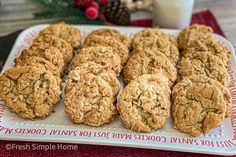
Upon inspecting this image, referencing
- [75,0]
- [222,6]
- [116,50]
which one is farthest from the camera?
[222,6]

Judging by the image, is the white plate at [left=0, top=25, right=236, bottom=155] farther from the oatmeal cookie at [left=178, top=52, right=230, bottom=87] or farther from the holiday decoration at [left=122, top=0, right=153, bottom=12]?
the holiday decoration at [left=122, top=0, right=153, bottom=12]

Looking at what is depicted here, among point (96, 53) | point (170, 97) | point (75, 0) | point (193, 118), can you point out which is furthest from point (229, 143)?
point (75, 0)

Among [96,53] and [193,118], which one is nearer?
[193,118]

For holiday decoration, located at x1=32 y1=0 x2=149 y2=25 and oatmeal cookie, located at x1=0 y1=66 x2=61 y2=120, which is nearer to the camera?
oatmeal cookie, located at x1=0 y1=66 x2=61 y2=120

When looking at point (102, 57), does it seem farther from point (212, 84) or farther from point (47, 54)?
point (212, 84)

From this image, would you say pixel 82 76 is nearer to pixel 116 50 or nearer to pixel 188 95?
pixel 116 50

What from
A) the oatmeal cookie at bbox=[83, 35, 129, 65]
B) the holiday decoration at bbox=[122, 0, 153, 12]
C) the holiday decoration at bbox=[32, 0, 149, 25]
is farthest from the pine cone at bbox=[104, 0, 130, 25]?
the oatmeal cookie at bbox=[83, 35, 129, 65]
